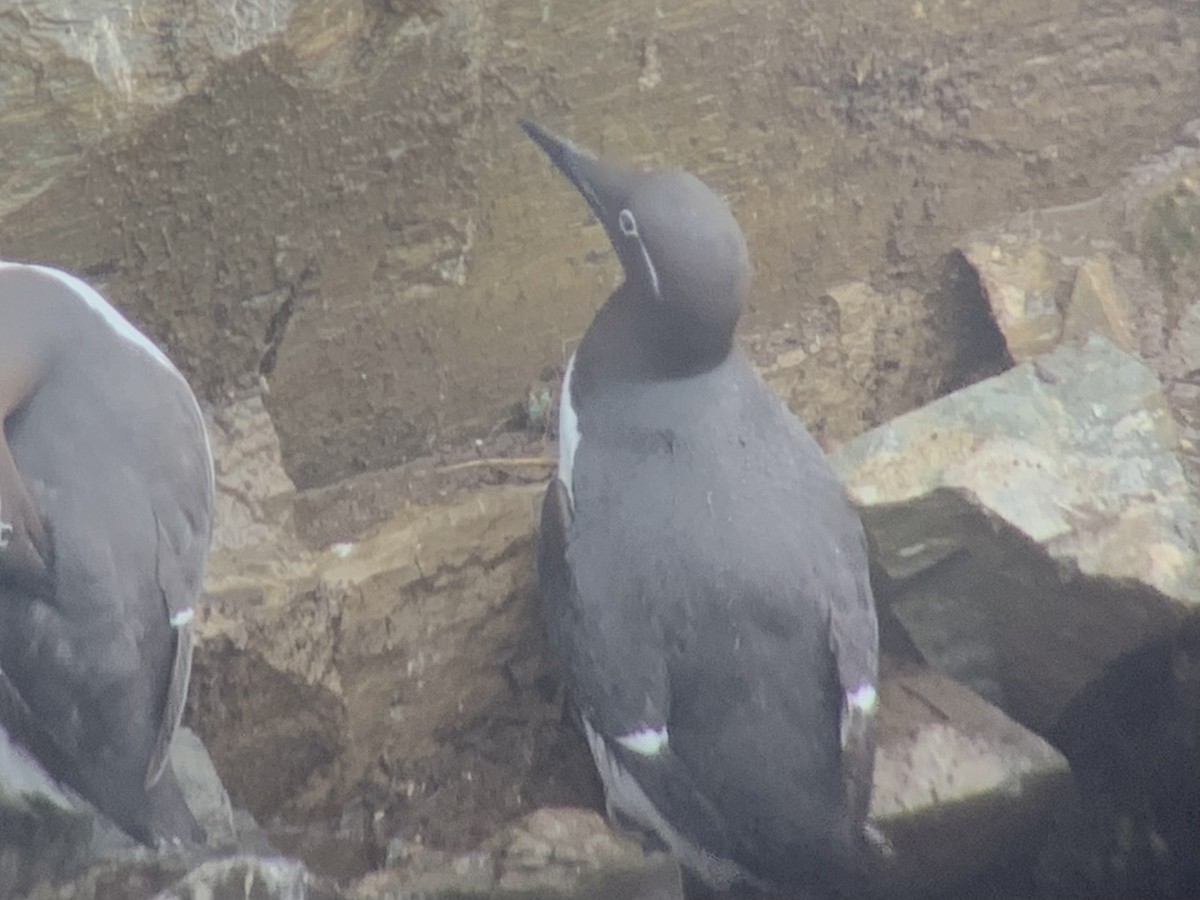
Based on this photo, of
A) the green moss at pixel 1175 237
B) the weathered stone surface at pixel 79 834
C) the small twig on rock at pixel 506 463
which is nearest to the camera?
the weathered stone surface at pixel 79 834

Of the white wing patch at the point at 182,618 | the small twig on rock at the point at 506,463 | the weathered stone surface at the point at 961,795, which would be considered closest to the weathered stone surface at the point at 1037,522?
the weathered stone surface at the point at 961,795

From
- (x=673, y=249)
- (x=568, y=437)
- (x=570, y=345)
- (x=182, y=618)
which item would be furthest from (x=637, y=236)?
(x=182, y=618)

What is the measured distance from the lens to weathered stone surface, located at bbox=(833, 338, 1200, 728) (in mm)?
2592

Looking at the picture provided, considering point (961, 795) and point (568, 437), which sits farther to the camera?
point (568, 437)

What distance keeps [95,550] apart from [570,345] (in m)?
1.18

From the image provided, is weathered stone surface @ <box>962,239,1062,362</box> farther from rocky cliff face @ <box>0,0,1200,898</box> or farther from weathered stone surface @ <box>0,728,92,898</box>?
weathered stone surface @ <box>0,728,92,898</box>

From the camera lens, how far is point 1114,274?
125 inches

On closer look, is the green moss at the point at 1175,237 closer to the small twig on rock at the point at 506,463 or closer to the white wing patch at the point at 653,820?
the small twig on rock at the point at 506,463

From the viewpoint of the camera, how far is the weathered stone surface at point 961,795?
8.31ft

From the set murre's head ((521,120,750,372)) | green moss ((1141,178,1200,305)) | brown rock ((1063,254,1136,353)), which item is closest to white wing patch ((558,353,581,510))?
murre's head ((521,120,750,372))

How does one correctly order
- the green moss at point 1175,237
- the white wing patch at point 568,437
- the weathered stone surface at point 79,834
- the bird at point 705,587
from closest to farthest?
the weathered stone surface at point 79,834, the bird at point 705,587, the white wing patch at point 568,437, the green moss at point 1175,237

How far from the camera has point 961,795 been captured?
2588 mm

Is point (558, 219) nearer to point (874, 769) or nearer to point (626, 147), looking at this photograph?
point (626, 147)

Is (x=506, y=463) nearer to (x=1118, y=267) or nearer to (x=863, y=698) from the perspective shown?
(x=863, y=698)
